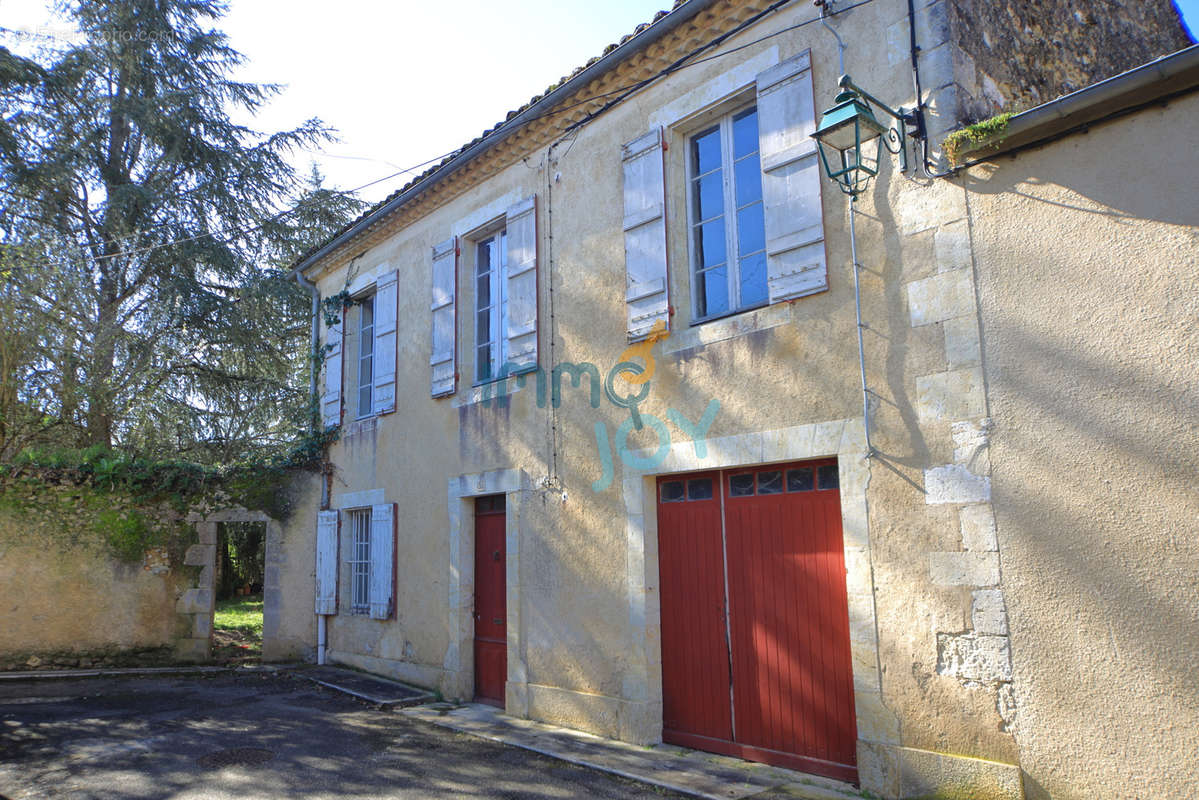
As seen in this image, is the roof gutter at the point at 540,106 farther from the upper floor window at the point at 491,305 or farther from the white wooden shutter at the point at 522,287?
the upper floor window at the point at 491,305

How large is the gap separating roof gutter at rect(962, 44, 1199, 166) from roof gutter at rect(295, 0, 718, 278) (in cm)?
237

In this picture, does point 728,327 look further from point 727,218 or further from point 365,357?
point 365,357

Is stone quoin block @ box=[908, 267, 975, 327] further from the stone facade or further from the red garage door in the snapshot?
the red garage door

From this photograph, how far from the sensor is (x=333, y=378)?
A: 9.98 m

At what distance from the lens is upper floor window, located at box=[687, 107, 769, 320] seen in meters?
5.37

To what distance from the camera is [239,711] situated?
717 cm

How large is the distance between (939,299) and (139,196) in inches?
507

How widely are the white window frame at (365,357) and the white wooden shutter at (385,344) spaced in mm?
458

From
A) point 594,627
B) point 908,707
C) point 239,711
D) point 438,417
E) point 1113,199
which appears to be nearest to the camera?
point 1113,199

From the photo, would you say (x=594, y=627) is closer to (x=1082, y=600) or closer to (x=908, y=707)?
(x=908, y=707)

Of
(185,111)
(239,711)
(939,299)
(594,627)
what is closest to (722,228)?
(939,299)

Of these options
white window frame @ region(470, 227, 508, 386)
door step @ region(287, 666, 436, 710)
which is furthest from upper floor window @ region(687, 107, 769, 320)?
door step @ region(287, 666, 436, 710)

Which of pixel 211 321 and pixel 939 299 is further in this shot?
pixel 211 321

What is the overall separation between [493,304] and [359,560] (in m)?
3.59
